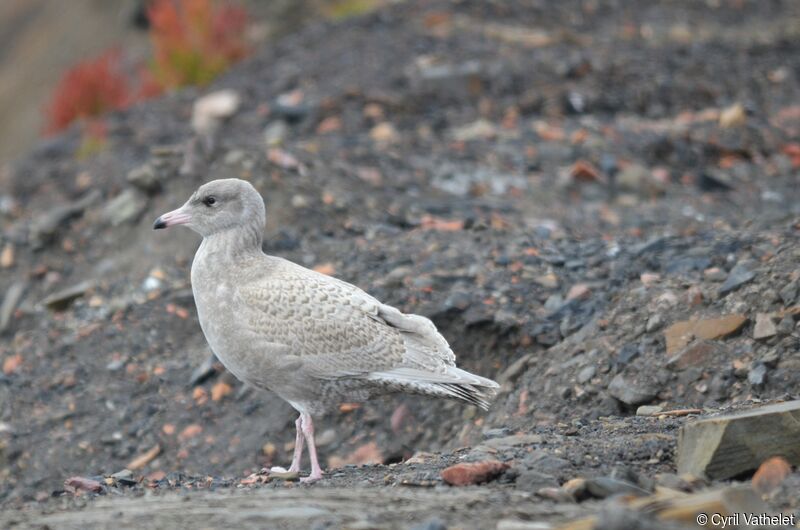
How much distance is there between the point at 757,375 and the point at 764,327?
41cm

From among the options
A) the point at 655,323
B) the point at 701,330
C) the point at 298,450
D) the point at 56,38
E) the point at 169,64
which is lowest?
the point at 56,38

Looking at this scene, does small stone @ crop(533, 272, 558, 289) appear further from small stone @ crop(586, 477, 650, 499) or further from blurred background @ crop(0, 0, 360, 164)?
blurred background @ crop(0, 0, 360, 164)

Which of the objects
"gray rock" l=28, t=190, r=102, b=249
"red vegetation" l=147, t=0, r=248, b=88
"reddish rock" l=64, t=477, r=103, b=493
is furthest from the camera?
"red vegetation" l=147, t=0, r=248, b=88

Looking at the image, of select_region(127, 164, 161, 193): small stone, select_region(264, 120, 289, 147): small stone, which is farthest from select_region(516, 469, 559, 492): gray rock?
select_region(264, 120, 289, 147): small stone

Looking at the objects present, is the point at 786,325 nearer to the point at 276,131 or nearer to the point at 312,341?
the point at 312,341

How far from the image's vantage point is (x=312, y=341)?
684cm

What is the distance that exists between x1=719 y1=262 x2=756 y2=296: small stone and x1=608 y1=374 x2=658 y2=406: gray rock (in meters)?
0.86

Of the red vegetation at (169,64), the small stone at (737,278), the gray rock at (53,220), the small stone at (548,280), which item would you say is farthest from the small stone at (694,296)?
the red vegetation at (169,64)

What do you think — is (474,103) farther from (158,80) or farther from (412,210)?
(158,80)

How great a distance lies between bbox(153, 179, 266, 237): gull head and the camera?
7375mm

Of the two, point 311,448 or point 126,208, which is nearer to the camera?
point 311,448

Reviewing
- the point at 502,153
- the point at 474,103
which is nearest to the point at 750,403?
the point at 502,153

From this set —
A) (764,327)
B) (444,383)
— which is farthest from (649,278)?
(444,383)

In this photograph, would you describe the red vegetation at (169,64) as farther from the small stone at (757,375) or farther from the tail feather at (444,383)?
the small stone at (757,375)
